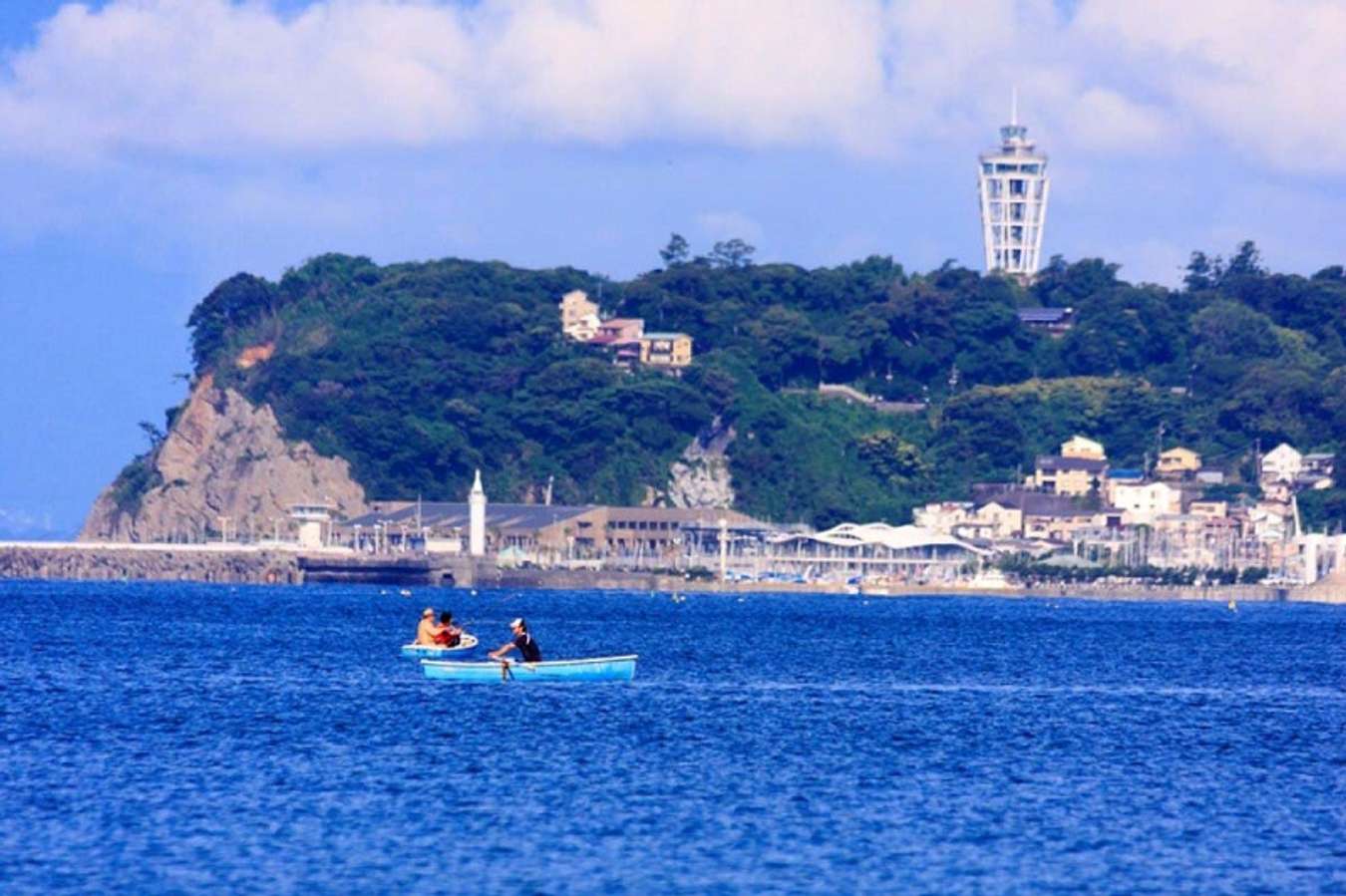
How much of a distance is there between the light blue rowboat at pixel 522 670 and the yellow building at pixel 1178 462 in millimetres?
139678

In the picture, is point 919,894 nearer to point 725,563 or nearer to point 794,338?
point 725,563

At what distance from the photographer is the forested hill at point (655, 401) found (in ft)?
576

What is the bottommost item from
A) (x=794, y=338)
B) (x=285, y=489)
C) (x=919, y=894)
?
(x=919, y=894)

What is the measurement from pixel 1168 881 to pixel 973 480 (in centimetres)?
15546

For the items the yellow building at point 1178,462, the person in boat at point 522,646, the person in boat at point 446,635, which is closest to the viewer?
the person in boat at point 522,646

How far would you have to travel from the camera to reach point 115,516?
181m

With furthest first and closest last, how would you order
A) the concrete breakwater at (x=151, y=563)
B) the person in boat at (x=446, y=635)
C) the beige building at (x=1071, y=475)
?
the beige building at (x=1071, y=475)
the concrete breakwater at (x=151, y=563)
the person in boat at (x=446, y=635)

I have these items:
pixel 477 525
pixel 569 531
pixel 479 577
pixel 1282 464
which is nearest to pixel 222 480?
pixel 477 525

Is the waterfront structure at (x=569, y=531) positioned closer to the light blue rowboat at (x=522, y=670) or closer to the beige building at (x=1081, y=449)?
the beige building at (x=1081, y=449)

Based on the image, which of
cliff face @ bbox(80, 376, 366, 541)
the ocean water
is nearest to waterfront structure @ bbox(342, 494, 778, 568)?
cliff face @ bbox(80, 376, 366, 541)

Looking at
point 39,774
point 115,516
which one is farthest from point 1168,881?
point 115,516

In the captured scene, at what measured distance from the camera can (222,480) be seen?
175250 millimetres

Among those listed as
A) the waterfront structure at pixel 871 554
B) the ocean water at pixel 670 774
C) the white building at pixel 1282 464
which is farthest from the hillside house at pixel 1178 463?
the ocean water at pixel 670 774

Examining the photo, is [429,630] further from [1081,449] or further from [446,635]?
[1081,449]
